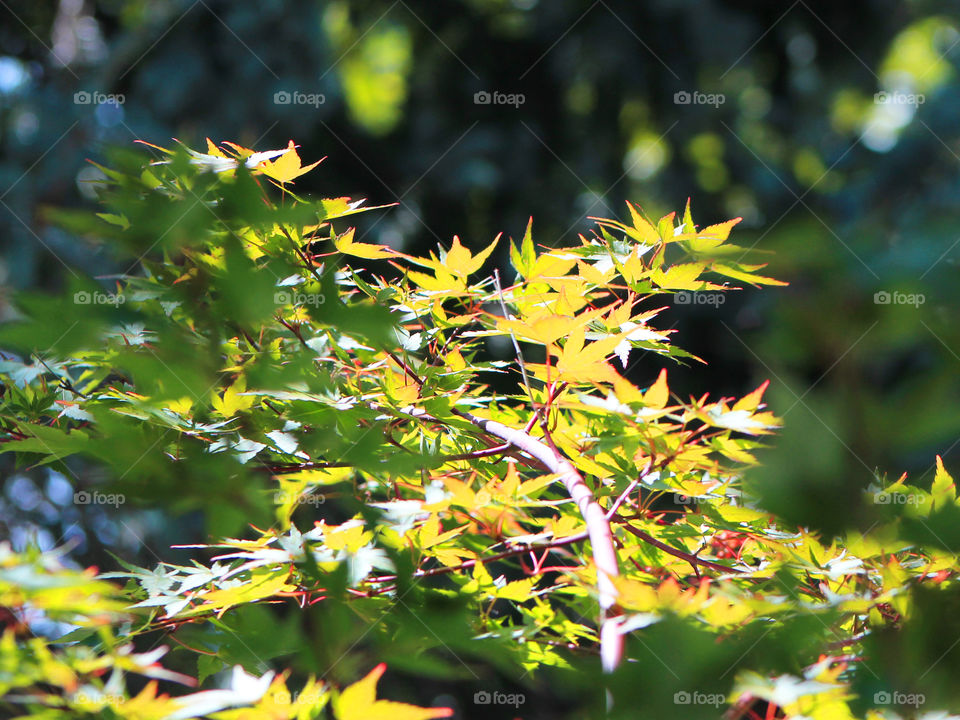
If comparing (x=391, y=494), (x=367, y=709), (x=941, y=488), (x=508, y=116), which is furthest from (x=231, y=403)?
(x=508, y=116)

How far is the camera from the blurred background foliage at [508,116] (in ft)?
8.36

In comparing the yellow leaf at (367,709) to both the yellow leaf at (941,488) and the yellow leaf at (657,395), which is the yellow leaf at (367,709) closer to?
the yellow leaf at (657,395)

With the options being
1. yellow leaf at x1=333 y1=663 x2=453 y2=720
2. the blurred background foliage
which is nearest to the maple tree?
yellow leaf at x1=333 y1=663 x2=453 y2=720

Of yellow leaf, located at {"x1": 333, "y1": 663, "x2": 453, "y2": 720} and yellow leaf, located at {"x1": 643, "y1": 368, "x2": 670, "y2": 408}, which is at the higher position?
yellow leaf, located at {"x1": 643, "y1": 368, "x2": 670, "y2": 408}

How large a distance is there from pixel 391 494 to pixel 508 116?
293 centimetres

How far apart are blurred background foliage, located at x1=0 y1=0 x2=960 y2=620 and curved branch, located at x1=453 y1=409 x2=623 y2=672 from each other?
1.61 metres

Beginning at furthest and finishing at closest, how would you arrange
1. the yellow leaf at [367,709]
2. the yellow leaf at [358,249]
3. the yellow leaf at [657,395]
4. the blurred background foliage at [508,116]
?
1. the blurred background foliage at [508,116]
2. the yellow leaf at [358,249]
3. the yellow leaf at [657,395]
4. the yellow leaf at [367,709]

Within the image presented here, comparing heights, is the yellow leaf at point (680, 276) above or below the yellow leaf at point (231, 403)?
above

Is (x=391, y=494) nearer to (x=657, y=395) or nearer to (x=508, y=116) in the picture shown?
(x=657, y=395)

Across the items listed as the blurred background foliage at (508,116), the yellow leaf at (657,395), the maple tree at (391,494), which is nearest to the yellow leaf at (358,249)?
the maple tree at (391,494)

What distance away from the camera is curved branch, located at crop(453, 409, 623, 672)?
0.34 metres

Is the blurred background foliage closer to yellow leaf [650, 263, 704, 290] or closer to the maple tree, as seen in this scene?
the maple tree

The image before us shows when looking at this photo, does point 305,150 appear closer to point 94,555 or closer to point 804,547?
point 94,555

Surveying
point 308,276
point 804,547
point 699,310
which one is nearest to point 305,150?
point 699,310
